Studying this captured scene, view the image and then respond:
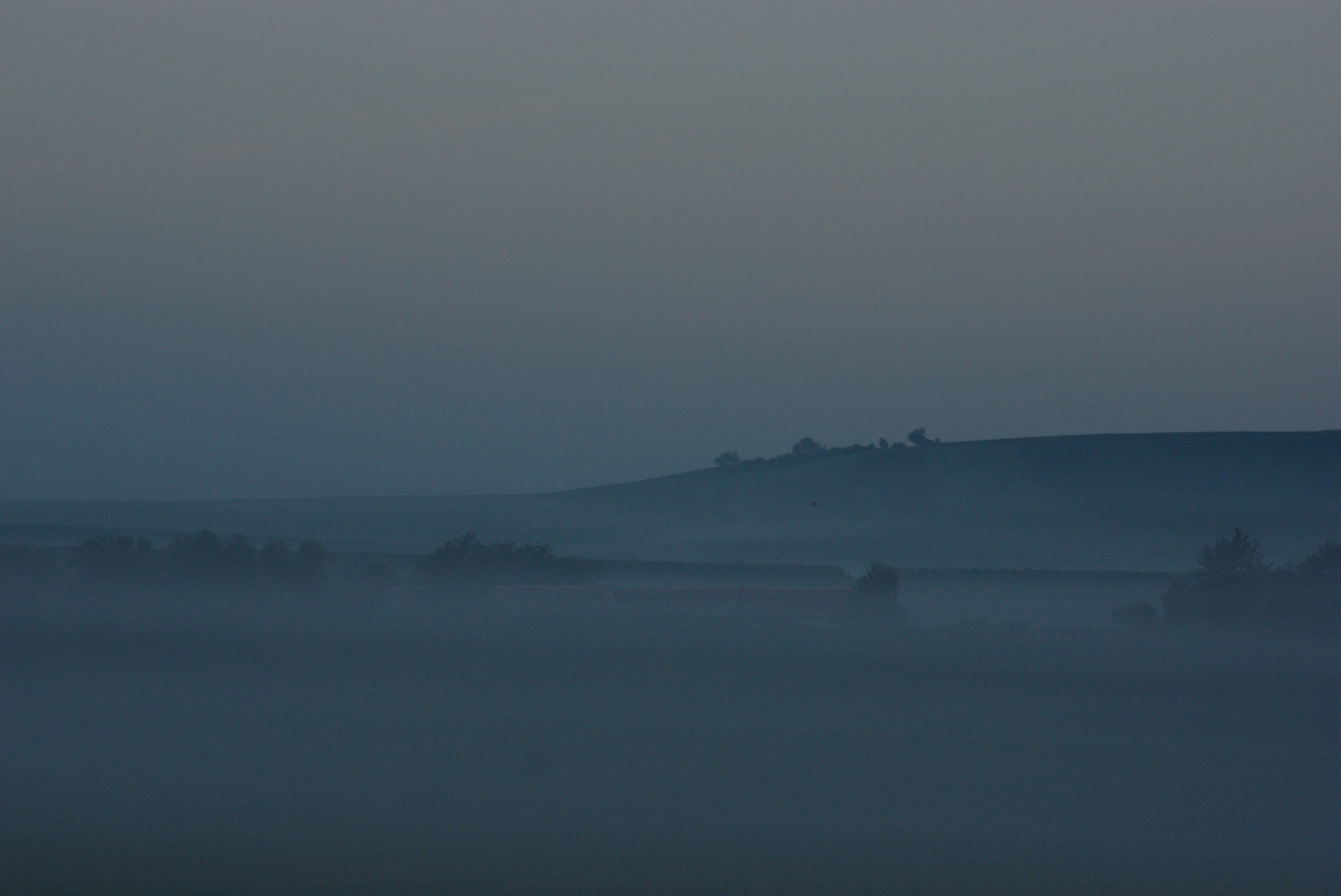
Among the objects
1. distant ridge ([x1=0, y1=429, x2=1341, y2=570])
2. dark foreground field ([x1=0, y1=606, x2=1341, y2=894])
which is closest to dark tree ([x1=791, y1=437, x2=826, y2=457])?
distant ridge ([x1=0, y1=429, x2=1341, y2=570])

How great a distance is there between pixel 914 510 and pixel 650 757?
44.4 m

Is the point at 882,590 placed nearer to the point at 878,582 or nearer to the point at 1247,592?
the point at 878,582

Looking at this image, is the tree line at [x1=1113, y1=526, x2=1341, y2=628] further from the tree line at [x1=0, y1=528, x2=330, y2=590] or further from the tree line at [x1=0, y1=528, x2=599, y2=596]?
the tree line at [x1=0, y1=528, x2=330, y2=590]

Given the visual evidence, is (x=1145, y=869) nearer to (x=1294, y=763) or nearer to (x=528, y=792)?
(x=1294, y=763)

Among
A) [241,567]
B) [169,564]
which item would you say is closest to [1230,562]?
[241,567]

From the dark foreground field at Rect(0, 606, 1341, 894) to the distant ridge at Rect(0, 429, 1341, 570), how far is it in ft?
47.6

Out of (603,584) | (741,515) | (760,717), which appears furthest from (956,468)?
(760,717)

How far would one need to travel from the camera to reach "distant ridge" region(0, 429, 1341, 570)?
42844mm

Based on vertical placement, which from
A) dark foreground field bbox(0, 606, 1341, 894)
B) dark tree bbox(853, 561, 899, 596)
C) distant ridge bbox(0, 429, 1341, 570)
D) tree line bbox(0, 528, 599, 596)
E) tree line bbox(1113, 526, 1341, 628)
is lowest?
dark foreground field bbox(0, 606, 1341, 894)

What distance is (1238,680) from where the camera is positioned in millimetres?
20734

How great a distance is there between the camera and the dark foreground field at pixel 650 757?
14.2 metres

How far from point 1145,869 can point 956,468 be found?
53.8 meters

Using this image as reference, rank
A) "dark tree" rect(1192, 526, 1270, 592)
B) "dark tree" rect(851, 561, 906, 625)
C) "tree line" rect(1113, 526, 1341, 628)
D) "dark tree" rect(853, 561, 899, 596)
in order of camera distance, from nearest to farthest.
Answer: "tree line" rect(1113, 526, 1341, 628), "dark tree" rect(851, 561, 906, 625), "dark tree" rect(1192, 526, 1270, 592), "dark tree" rect(853, 561, 899, 596)

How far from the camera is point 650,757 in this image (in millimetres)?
18562
